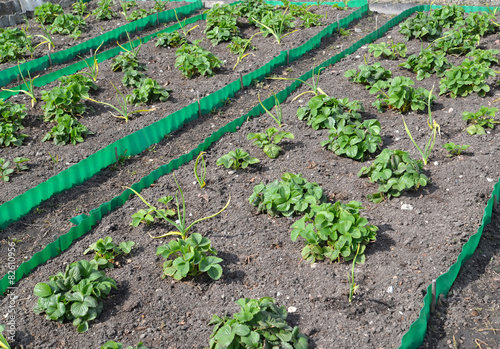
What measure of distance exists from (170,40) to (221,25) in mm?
859

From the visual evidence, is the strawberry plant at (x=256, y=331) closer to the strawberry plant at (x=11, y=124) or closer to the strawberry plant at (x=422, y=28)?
the strawberry plant at (x=11, y=124)

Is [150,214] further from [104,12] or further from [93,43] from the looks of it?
[104,12]

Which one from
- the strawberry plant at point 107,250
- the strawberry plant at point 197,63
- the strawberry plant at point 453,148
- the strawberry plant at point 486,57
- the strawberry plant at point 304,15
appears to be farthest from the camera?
the strawberry plant at point 304,15

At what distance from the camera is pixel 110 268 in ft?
11.1

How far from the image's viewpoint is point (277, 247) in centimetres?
356

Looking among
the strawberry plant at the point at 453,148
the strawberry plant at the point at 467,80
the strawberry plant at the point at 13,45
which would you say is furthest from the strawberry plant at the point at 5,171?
the strawberry plant at the point at 467,80

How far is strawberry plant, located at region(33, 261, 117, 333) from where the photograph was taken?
289 cm

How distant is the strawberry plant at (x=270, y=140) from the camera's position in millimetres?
4594

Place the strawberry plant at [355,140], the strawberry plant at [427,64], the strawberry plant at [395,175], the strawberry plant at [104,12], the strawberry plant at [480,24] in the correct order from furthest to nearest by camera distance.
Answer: the strawberry plant at [104,12]
the strawberry plant at [480,24]
the strawberry plant at [427,64]
the strawberry plant at [355,140]
the strawberry plant at [395,175]

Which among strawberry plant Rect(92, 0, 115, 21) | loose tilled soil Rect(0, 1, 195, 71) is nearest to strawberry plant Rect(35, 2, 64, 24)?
loose tilled soil Rect(0, 1, 195, 71)

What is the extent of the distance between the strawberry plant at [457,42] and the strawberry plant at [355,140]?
8.85ft

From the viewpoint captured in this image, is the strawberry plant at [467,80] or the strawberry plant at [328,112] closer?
the strawberry plant at [328,112]

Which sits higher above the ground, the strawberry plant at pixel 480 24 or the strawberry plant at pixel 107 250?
the strawberry plant at pixel 480 24

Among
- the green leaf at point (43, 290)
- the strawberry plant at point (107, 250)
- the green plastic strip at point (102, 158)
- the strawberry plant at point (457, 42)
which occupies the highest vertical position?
the strawberry plant at point (457, 42)
